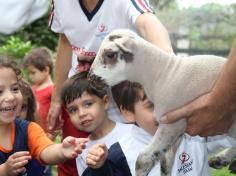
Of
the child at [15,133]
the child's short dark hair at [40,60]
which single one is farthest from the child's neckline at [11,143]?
the child's short dark hair at [40,60]

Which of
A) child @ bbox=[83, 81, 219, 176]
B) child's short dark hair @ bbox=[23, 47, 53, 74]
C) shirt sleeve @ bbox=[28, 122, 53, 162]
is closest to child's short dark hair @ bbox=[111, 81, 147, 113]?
child @ bbox=[83, 81, 219, 176]

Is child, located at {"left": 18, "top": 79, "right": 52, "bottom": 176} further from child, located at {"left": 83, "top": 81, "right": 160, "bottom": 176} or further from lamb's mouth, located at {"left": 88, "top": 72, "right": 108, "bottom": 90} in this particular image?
lamb's mouth, located at {"left": 88, "top": 72, "right": 108, "bottom": 90}

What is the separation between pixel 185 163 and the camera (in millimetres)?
2467

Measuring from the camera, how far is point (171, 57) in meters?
1.97

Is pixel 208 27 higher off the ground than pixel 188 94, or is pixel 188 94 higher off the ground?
pixel 188 94

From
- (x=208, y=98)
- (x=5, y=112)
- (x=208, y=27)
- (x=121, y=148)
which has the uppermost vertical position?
(x=208, y=98)

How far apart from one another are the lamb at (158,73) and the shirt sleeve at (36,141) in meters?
0.62

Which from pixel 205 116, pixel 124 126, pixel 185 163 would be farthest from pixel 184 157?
pixel 205 116

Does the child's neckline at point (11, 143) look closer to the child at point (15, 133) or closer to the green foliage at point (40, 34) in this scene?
the child at point (15, 133)

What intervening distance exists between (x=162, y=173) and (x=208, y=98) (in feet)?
1.21

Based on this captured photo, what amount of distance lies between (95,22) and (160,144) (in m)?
0.89

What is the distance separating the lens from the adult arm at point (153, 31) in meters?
2.24

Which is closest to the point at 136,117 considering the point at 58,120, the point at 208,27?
the point at 58,120

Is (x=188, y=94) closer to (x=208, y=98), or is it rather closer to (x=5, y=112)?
(x=208, y=98)
